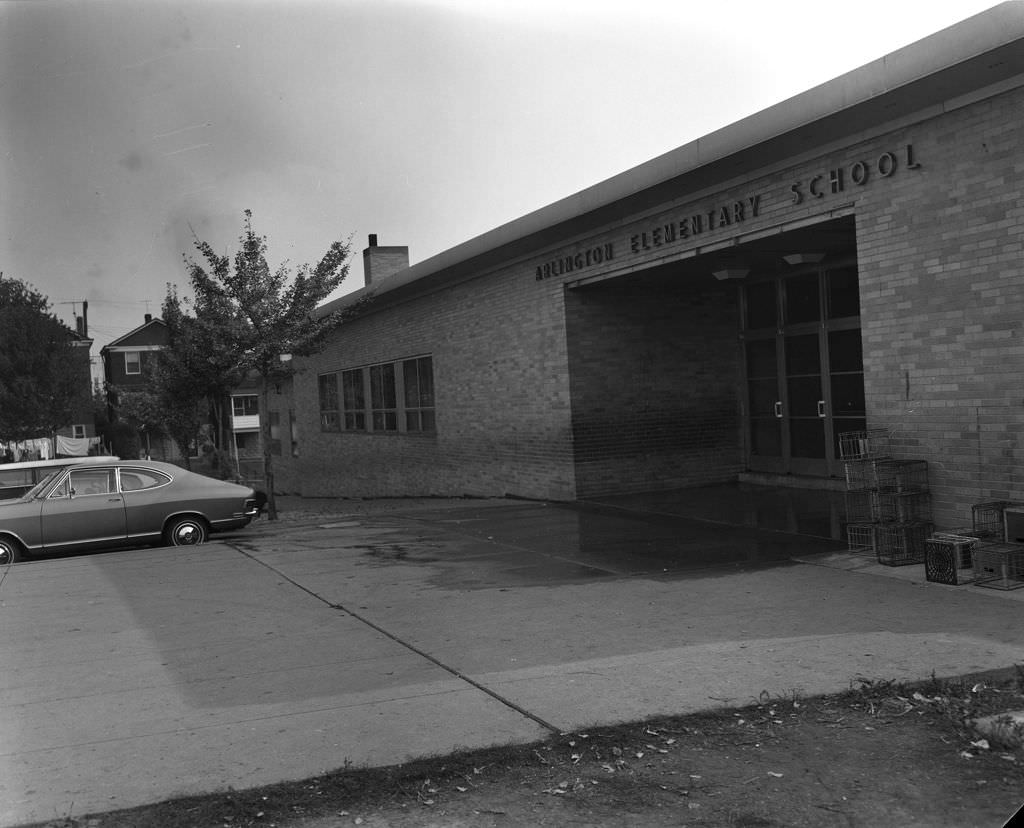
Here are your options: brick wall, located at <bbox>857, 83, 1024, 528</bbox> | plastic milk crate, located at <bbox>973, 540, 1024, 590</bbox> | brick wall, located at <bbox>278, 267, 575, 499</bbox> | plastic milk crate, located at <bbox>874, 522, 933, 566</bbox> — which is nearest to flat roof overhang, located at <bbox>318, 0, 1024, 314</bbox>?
brick wall, located at <bbox>857, 83, 1024, 528</bbox>

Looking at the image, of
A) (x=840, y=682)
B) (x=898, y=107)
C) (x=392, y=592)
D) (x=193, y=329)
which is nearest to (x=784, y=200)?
(x=898, y=107)

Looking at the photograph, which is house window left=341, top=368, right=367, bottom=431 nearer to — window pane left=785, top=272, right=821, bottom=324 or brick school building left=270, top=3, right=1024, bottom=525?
brick school building left=270, top=3, right=1024, bottom=525

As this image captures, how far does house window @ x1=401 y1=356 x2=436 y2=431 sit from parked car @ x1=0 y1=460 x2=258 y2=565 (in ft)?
27.7

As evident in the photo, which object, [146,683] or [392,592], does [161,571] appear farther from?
[146,683]

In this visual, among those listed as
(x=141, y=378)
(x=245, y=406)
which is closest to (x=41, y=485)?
(x=141, y=378)

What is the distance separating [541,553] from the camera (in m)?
10.8

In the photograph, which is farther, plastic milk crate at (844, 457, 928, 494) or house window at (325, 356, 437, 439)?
house window at (325, 356, 437, 439)

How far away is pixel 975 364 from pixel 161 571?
8.38 metres

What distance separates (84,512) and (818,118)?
993cm

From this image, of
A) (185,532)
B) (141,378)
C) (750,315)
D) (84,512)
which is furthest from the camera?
(141,378)

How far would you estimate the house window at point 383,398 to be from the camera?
2427 cm

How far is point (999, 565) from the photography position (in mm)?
8180

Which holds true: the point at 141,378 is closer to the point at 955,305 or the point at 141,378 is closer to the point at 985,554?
the point at 955,305

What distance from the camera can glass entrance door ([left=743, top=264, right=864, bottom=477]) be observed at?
1427 cm
